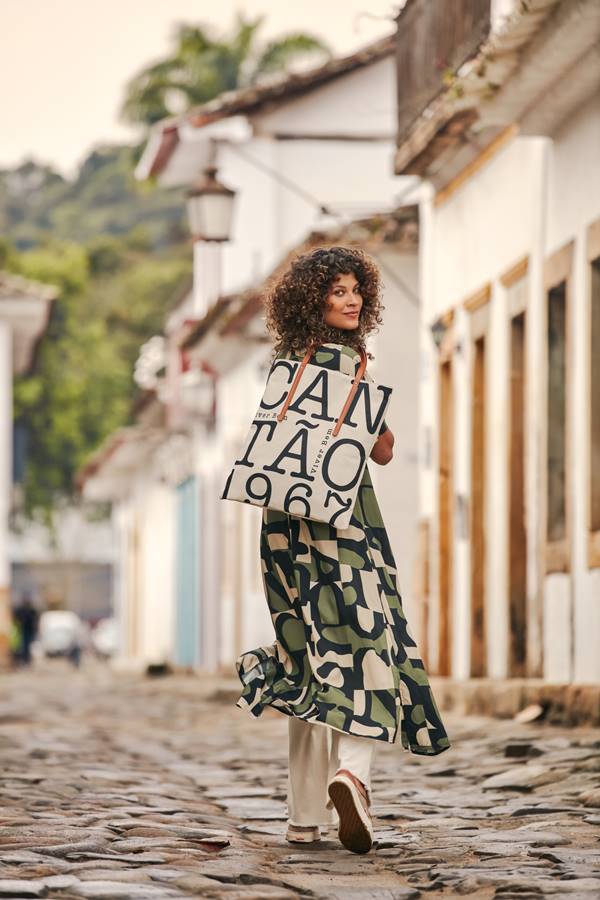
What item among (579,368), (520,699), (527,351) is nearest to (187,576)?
(527,351)

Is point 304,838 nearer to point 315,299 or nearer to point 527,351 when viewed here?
point 315,299

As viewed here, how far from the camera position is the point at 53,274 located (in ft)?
189

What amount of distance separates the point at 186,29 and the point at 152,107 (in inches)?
104

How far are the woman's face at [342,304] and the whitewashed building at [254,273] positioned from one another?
12.4 m

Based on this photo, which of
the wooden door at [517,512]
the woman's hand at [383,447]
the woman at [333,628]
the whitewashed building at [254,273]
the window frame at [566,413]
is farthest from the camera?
the whitewashed building at [254,273]

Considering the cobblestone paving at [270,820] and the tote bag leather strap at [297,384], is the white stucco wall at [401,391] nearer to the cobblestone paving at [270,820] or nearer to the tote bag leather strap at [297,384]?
the cobblestone paving at [270,820]

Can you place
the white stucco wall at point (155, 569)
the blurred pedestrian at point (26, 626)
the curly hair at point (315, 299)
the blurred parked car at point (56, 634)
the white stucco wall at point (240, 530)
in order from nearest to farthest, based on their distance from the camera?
the curly hair at point (315, 299) < the white stucco wall at point (240, 530) < the white stucco wall at point (155, 569) < the blurred pedestrian at point (26, 626) < the blurred parked car at point (56, 634)

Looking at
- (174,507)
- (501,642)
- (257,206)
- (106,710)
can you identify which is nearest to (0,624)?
(174,507)

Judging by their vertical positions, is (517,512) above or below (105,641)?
above

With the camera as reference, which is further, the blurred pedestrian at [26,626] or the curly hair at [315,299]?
the blurred pedestrian at [26,626]

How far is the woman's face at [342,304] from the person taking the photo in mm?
6758

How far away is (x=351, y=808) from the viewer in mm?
6266

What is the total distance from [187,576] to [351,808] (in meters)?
29.3

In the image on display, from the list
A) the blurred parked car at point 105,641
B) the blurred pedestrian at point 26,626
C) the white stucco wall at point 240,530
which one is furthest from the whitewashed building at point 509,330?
the blurred parked car at point 105,641
